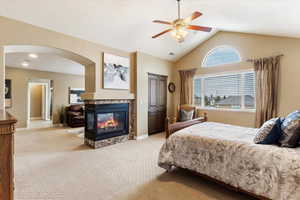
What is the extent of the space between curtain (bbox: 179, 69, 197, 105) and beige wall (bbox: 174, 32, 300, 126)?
0.24m

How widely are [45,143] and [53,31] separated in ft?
9.82

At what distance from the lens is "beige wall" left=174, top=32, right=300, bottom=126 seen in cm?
377

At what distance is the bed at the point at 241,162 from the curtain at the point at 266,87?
2.68m

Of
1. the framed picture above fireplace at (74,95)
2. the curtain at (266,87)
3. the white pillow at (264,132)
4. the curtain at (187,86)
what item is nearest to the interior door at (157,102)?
the curtain at (187,86)

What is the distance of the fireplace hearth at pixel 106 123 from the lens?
4.00m

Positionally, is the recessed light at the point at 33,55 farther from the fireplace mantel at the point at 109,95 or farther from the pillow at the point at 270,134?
the pillow at the point at 270,134

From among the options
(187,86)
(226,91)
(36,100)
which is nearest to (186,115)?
(187,86)

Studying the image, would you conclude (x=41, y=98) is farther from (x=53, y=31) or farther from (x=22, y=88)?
(x=53, y=31)

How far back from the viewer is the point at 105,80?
416 centimetres

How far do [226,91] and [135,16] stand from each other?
3.54 metres

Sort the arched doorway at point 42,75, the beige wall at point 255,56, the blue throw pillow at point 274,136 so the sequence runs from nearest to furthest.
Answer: the blue throw pillow at point 274,136 < the beige wall at point 255,56 < the arched doorway at point 42,75

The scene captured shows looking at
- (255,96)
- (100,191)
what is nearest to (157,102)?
(255,96)

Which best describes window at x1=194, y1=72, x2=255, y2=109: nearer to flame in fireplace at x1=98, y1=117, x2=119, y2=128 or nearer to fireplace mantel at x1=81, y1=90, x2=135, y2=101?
fireplace mantel at x1=81, y1=90, x2=135, y2=101

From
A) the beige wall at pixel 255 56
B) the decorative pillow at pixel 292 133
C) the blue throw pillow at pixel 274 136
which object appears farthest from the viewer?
the beige wall at pixel 255 56
